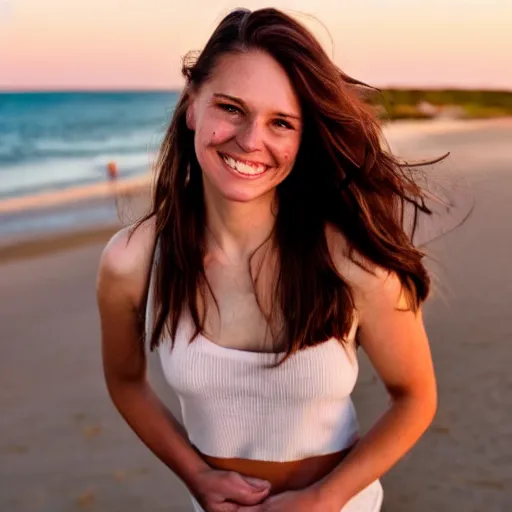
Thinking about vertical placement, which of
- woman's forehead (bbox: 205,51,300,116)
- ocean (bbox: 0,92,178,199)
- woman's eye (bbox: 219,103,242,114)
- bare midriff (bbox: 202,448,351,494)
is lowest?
ocean (bbox: 0,92,178,199)

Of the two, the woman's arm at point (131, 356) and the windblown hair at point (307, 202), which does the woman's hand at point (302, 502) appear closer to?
the woman's arm at point (131, 356)

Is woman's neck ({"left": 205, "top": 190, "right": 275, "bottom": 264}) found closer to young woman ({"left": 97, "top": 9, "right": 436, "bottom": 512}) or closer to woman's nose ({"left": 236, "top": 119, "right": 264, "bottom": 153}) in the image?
young woman ({"left": 97, "top": 9, "right": 436, "bottom": 512})

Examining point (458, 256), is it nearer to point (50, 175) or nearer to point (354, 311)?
point (354, 311)

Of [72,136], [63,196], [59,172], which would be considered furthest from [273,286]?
[72,136]

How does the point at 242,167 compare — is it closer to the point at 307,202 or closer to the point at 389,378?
the point at 307,202

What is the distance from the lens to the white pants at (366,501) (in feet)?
5.57

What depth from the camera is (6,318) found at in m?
6.04

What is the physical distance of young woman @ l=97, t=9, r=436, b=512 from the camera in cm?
155

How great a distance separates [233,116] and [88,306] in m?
5.05

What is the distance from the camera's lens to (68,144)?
82.6 feet

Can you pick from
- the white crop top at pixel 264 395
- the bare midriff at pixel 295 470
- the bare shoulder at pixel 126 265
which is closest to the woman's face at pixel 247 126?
the bare shoulder at pixel 126 265

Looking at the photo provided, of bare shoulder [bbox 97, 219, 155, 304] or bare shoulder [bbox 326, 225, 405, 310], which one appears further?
bare shoulder [bbox 97, 219, 155, 304]

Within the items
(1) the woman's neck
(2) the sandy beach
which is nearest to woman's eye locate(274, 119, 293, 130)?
(1) the woman's neck

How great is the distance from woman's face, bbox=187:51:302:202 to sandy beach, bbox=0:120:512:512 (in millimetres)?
736
